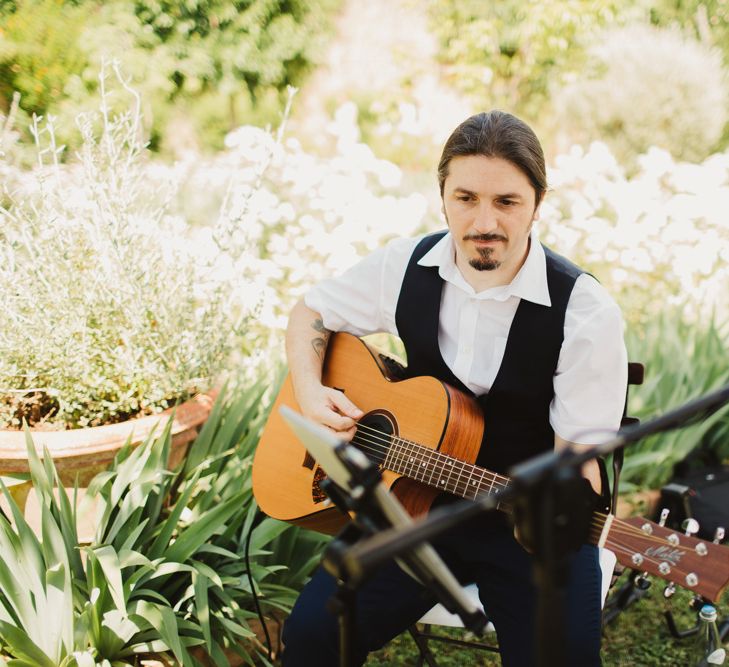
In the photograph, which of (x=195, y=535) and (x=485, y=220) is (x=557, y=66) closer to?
(x=485, y=220)

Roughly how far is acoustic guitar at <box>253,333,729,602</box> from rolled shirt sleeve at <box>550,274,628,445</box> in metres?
0.24

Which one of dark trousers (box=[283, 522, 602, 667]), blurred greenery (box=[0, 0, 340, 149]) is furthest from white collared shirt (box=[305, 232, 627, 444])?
blurred greenery (box=[0, 0, 340, 149])

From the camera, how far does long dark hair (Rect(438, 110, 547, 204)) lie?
6.24 feet

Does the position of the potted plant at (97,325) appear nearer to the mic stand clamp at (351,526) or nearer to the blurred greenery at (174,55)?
the mic stand clamp at (351,526)

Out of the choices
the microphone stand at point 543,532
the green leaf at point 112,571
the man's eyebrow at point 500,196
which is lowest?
the green leaf at point 112,571

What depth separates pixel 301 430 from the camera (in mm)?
1186

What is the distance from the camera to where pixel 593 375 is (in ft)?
6.11

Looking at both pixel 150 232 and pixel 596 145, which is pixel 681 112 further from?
pixel 150 232

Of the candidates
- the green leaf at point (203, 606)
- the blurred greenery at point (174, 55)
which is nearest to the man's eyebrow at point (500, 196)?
the green leaf at point (203, 606)

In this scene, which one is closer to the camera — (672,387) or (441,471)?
(441,471)

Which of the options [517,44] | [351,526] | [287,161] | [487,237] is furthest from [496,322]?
[517,44]

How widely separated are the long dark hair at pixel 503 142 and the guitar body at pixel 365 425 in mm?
629

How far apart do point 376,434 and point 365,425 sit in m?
0.06

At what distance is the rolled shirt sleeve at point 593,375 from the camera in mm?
1854
